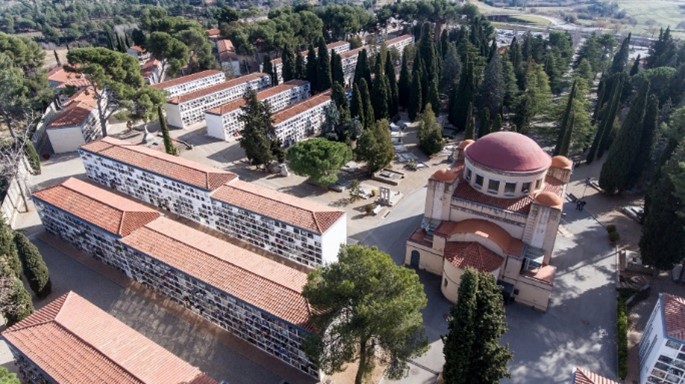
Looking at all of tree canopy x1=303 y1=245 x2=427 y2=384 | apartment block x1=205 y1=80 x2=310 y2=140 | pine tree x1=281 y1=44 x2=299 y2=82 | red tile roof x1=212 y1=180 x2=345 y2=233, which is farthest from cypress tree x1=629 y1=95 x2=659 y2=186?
pine tree x1=281 y1=44 x2=299 y2=82

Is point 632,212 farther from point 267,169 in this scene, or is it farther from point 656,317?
point 267,169

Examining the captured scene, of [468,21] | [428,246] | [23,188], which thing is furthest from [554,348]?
[468,21]

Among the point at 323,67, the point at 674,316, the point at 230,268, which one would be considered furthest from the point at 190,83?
the point at 674,316

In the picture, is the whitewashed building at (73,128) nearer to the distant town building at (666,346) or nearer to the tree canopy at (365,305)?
the tree canopy at (365,305)

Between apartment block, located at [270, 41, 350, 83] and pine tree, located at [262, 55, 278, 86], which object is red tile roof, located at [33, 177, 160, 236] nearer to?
pine tree, located at [262, 55, 278, 86]

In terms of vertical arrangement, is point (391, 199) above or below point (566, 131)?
below

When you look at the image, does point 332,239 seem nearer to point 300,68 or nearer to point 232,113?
point 232,113

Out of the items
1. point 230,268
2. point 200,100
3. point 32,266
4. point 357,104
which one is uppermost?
point 357,104
